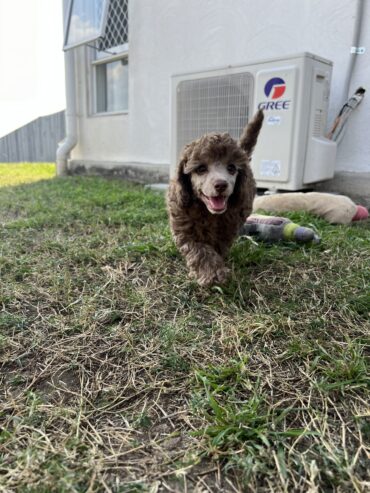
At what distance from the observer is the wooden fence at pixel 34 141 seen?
1055 cm

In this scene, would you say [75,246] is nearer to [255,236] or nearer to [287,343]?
[255,236]

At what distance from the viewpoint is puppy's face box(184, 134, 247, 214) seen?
1.57 meters

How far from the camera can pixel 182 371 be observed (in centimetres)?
111

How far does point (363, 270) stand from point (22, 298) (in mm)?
1523

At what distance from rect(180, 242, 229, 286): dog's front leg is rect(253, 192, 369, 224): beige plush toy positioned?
1199 mm

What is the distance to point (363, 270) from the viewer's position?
175 cm

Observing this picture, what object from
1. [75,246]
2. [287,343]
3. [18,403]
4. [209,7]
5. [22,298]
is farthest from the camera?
[209,7]

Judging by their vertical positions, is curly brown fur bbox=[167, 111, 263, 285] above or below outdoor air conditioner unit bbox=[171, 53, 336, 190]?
below

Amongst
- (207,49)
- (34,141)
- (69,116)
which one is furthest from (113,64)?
(34,141)

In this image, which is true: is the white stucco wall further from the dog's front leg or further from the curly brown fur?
the dog's front leg

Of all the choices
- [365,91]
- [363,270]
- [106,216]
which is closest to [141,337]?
[363,270]

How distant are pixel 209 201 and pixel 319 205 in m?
1.44

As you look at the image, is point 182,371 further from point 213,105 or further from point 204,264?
point 213,105

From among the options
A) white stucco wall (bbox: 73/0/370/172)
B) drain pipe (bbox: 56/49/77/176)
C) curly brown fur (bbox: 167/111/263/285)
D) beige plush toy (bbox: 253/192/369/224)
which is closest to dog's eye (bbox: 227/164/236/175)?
curly brown fur (bbox: 167/111/263/285)
